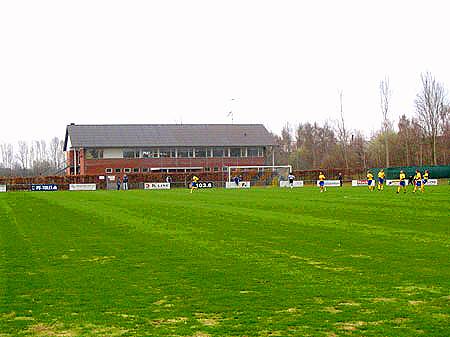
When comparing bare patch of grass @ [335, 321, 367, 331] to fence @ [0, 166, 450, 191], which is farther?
fence @ [0, 166, 450, 191]

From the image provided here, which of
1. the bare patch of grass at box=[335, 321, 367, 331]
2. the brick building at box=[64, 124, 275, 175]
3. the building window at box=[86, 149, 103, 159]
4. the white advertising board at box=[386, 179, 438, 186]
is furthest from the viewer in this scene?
the brick building at box=[64, 124, 275, 175]

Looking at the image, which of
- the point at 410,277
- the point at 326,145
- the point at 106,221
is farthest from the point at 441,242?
the point at 326,145

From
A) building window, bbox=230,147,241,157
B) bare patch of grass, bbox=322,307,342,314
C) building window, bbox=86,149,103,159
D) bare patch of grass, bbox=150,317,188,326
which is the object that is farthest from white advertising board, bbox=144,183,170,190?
bare patch of grass, bbox=150,317,188,326

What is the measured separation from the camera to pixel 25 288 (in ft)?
38.5

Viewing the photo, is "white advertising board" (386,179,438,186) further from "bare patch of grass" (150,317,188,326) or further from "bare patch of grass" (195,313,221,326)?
"bare patch of grass" (150,317,188,326)

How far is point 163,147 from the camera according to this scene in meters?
102

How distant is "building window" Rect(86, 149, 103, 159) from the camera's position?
98.2 metres

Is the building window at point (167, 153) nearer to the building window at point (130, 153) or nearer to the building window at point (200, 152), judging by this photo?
the building window at point (200, 152)

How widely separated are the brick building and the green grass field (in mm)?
75959

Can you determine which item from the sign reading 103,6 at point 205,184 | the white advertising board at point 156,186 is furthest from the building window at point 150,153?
the sign reading 103,6 at point 205,184

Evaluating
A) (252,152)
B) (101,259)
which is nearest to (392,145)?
(252,152)

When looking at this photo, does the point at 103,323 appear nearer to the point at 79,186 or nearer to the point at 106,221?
the point at 106,221

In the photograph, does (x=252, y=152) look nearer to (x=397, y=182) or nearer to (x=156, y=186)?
(x=156, y=186)

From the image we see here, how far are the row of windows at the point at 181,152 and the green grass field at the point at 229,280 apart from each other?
76.1 metres
